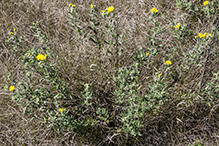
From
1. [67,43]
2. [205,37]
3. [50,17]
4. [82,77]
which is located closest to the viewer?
[205,37]

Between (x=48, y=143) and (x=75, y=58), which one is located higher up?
(x=75, y=58)

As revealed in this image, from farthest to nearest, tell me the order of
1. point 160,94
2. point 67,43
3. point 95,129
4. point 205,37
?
point 67,43
point 95,129
point 205,37
point 160,94

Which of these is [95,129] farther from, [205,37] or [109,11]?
[205,37]

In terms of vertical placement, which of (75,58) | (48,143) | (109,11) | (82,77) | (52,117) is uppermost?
(109,11)

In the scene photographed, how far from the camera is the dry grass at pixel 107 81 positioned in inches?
79.7

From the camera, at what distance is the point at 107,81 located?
2.29 metres

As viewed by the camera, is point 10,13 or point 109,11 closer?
point 109,11

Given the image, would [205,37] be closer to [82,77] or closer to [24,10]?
[82,77]

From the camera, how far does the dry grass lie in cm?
203

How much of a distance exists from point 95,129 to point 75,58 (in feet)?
3.19

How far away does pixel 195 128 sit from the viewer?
2.06 m

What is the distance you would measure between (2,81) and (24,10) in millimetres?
1420

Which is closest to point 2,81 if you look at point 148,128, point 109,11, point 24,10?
point 24,10

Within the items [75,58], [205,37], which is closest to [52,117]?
[75,58]
